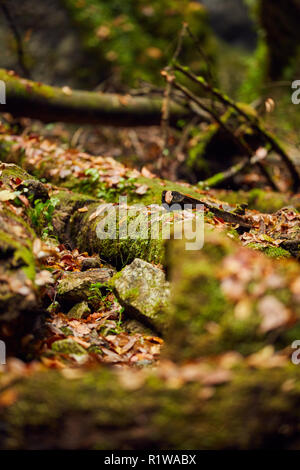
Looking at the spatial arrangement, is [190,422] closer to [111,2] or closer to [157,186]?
[157,186]

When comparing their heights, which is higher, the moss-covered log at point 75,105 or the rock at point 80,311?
the moss-covered log at point 75,105

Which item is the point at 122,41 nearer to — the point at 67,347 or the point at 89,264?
the point at 89,264

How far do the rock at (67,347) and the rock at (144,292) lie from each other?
1.81 feet

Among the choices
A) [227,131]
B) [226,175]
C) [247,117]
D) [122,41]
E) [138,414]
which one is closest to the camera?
[138,414]

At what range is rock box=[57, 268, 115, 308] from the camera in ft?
10.6

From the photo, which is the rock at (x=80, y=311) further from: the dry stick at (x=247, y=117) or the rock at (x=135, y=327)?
the dry stick at (x=247, y=117)

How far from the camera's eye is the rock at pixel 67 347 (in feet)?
8.39

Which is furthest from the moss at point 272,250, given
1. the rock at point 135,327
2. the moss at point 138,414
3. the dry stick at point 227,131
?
the dry stick at point 227,131

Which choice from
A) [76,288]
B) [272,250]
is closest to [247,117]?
[272,250]

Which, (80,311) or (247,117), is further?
(247,117)

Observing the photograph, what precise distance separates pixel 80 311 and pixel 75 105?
422 centimetres

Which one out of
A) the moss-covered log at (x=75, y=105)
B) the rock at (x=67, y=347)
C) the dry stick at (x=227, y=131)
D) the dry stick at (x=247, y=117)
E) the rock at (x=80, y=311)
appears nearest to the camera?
the rock at (x=67, y=347)

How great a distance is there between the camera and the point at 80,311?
10.4 feet

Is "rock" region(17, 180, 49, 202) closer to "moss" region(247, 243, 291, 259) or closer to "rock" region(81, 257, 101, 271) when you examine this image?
"rock" region(81, 257, 101, 271)
